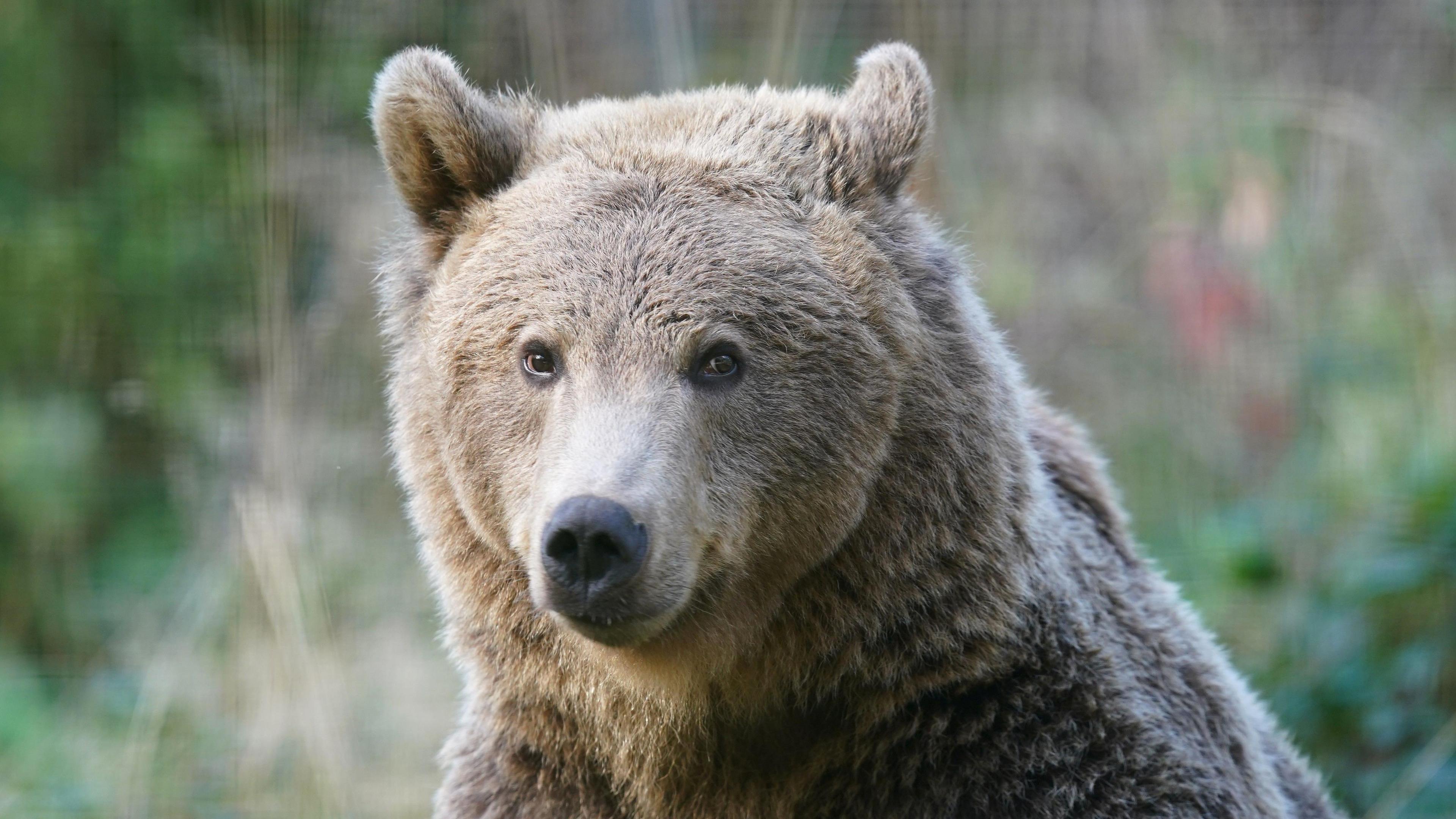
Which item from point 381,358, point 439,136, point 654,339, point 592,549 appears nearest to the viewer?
point 592,549

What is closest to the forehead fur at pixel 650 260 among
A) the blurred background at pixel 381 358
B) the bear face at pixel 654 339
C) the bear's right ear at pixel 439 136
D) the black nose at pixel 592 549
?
the bear face at pixel 654 339

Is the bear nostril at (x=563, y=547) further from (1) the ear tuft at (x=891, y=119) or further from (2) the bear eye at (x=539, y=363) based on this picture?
(1) the ear tuft at (x=891, y=119)

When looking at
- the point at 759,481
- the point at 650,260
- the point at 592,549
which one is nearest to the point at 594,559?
the point at 592,549

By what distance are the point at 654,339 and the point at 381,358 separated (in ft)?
17.3

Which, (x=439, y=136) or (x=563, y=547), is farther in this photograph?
(x=439, y=136)

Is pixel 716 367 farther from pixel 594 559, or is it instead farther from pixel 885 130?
pixel 885 130

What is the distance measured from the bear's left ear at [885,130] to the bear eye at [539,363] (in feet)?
2.77

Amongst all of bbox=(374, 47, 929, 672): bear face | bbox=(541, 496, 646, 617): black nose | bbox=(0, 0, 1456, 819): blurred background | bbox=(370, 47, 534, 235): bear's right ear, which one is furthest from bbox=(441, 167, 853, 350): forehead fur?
bbox=(0, 0, 1456, 819): blurred background

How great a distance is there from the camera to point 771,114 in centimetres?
371

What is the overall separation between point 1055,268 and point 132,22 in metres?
5.59

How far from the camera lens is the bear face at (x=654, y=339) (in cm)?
301

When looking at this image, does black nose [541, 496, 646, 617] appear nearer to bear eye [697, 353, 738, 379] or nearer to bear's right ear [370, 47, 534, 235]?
bear eye [697, 353, 738, 379]

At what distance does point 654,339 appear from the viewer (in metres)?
3.19

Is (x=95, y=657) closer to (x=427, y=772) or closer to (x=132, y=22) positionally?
(x=427, y=772)
